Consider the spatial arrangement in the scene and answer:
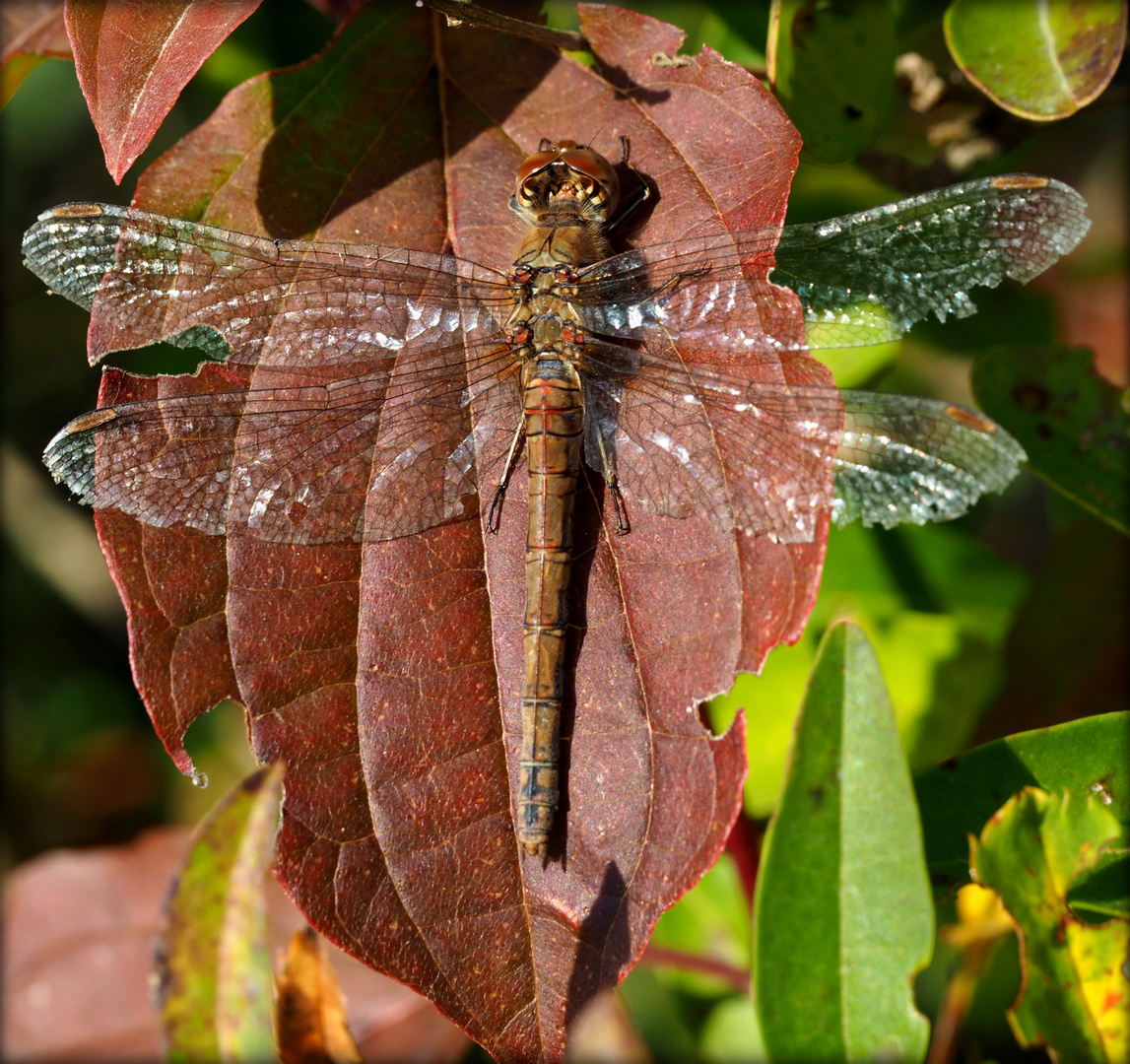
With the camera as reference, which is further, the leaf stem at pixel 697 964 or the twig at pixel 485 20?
the leaf stem at pixel 697 964

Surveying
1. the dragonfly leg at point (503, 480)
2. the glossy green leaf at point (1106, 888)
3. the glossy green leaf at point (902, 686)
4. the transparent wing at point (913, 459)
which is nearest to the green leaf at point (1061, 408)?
the transparent wing at point (913, 459)

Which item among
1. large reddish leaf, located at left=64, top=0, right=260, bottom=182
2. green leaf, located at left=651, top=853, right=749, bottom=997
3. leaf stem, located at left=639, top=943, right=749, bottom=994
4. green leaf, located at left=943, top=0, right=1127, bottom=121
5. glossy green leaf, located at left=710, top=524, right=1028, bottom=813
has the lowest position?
green leaf, located at left=651, top=853, right=749, bottom=997

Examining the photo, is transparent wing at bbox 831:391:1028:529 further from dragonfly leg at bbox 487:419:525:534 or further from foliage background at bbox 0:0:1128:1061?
dragonfly leg at bbox 487:419:525:534

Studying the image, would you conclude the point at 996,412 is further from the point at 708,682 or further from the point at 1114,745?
the point at 708,682

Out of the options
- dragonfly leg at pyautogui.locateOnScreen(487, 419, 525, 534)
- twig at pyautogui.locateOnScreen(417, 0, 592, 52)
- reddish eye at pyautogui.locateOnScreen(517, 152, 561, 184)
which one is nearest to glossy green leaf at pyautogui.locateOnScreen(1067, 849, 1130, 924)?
dragonfly leg at pyautogui.locateOnScreen(487, 419, 525, 534)

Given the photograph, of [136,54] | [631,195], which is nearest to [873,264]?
[631,195]

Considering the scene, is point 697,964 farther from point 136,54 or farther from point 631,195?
point 136,54

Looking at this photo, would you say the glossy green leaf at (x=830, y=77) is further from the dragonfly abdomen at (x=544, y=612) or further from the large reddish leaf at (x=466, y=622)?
the dragonfly abdomen at (x=544, y=612)

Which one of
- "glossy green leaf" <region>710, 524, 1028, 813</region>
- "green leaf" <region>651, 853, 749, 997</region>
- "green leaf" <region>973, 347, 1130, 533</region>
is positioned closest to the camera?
"green leaf" <region>973, 347, 1130, 533</region>
